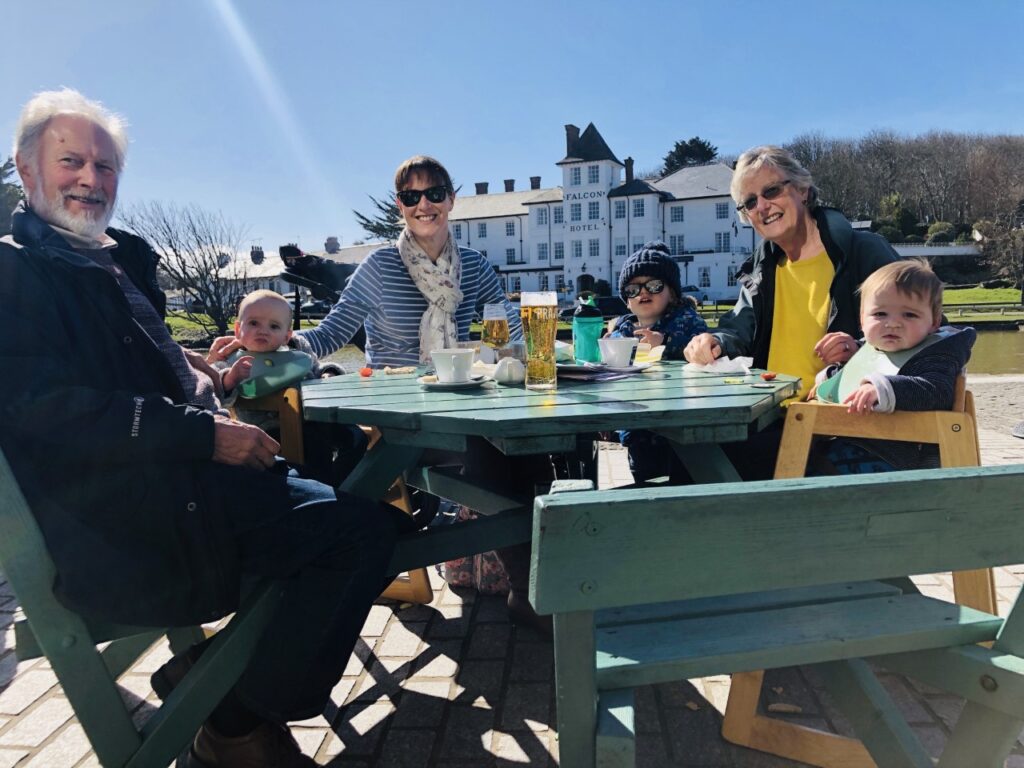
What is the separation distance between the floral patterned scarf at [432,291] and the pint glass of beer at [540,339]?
147cm

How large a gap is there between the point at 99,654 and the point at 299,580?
1.49ft

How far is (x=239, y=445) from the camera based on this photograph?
177cm

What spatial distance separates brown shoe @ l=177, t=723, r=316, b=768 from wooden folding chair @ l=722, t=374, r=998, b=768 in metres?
1.29

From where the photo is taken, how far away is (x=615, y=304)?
33219mm

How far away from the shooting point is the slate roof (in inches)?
2114

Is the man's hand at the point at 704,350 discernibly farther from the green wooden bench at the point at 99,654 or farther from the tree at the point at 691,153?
the tree at the point at 691,153

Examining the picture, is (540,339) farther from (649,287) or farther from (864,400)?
(649,287)

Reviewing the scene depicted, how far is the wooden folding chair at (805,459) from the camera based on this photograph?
1896 mm

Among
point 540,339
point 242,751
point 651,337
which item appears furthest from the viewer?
point 651,337

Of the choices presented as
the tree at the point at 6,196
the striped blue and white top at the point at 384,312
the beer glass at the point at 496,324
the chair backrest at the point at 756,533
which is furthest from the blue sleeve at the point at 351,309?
the tree at the point at 6,196

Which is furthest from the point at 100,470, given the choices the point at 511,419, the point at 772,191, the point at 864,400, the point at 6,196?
the point at 6,196

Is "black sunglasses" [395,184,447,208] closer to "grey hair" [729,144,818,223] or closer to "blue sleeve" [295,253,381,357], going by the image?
"blue sleeve" [295,253,381,357]

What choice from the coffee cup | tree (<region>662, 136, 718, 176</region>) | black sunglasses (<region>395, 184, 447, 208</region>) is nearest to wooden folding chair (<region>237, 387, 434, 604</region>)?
the coffee cup

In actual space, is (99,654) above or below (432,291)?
below
